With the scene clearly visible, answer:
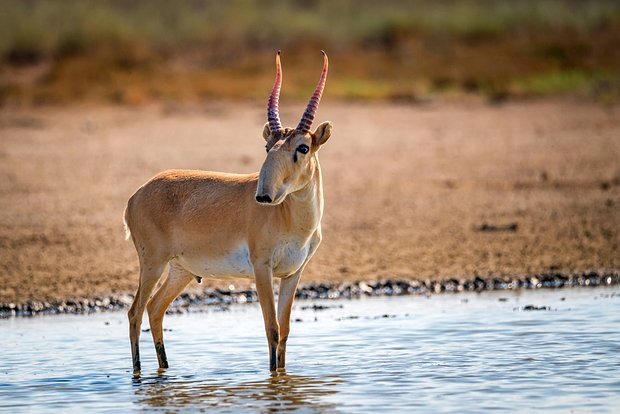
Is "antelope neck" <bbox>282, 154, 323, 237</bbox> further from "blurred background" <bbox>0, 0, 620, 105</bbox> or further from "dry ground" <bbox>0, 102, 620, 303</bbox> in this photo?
"blurred background" <bbox>0, 0, 620, 105</bbox>

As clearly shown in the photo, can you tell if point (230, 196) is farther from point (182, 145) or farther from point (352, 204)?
point (182, 145)

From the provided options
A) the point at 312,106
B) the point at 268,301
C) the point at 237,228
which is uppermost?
the point at 312,106

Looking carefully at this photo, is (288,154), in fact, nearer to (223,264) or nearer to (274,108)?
(274,108)

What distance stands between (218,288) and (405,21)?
25188 millimetres

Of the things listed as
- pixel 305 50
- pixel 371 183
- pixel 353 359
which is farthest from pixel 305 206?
pixel 305 50

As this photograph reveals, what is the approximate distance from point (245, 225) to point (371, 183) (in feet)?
31.5

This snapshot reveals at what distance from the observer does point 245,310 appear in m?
12.4

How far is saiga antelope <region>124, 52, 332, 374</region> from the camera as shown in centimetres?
895

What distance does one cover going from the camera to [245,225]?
946 cm

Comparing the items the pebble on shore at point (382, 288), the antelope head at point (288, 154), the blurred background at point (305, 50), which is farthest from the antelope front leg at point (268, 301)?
the blurred background at point (305, 50)

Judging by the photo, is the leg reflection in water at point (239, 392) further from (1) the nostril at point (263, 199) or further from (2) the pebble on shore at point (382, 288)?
(2) the pebble on shore at point (382, 288)

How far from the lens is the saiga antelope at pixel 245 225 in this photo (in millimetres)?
8945

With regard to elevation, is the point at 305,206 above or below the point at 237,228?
above

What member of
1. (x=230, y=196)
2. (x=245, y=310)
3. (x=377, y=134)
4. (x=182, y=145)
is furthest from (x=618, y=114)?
(x=230, y=196)
